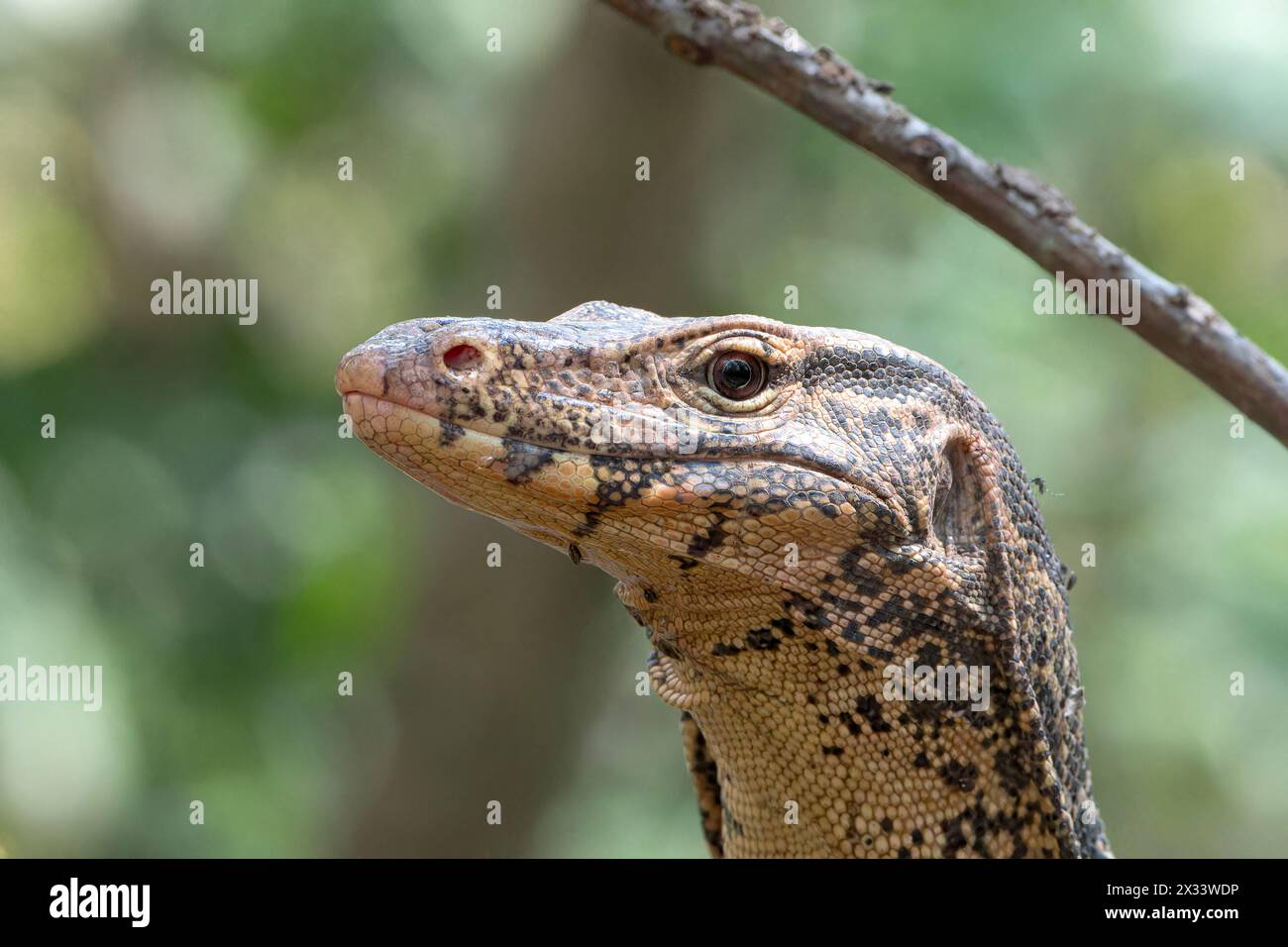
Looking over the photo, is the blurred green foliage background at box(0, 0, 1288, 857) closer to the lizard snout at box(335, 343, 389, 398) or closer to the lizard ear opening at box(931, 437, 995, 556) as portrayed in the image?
the lizard ear opening at box(931, 437, 995, 556)

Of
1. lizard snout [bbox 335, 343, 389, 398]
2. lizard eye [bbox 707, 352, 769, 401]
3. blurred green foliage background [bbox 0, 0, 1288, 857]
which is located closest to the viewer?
lizard snout [bbox 335, 343, 389, 398]

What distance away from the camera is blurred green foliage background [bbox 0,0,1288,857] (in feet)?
33.5

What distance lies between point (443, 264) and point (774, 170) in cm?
272

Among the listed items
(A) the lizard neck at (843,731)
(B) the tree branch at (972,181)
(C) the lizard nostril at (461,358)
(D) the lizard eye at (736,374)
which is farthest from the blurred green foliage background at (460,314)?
(C) the lizard nostril at (461,358)

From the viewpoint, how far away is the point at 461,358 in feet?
11.1

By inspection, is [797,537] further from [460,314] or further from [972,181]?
[460,314]

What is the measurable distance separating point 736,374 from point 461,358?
706mm

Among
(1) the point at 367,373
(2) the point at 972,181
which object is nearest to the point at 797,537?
(1) the point at 367,373

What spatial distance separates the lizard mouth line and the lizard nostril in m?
0.13

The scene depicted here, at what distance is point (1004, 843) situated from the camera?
13.3 feet

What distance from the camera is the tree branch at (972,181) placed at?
13.7ft

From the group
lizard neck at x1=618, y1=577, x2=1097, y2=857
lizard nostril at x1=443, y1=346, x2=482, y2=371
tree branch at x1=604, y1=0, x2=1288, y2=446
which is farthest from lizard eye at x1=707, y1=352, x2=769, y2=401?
tree branch at x1=604, y1=0, x2=1288, y2=446

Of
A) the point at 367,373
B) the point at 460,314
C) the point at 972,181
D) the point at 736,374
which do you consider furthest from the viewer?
the point at 460,314

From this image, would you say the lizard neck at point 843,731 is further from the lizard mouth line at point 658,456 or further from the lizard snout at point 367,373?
the lizard snout at point 367,373
